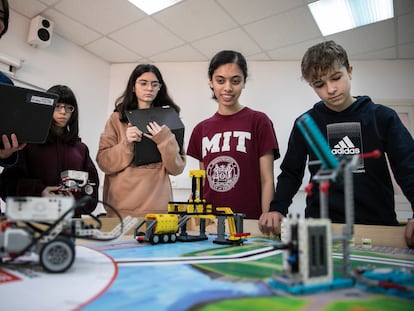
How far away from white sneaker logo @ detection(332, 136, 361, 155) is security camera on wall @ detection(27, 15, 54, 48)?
9.52 ft

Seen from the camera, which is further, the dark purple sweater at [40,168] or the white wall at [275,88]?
the white wall at [275,88]

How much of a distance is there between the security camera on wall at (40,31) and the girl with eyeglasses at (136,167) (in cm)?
198

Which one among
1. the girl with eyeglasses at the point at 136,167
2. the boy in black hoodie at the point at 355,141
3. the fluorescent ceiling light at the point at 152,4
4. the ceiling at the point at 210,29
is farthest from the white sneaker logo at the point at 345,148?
the fluorescent ceiling light at the point at 152,4

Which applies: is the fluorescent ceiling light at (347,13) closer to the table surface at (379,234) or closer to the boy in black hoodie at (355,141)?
the boy in black hoodie at (355,141)

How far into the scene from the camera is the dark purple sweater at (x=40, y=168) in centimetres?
121

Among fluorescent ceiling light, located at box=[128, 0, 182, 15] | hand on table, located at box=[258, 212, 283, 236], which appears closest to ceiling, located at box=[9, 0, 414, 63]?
fluorescent ceiling light, located at box=[128, 0, 182, 15]

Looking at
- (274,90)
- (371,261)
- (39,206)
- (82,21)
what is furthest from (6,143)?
(274,90)

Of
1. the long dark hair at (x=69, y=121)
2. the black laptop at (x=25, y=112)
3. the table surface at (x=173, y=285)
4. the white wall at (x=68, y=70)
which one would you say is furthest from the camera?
the white wall at (x=68, y=70)

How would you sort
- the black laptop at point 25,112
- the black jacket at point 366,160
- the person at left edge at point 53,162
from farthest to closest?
the person at left edge at point 53,162 → the black jacket at point 366,160 → the black laptop at point 25,112

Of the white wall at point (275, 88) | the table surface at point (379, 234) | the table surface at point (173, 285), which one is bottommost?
the table surface at point (173, 285)

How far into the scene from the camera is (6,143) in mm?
976

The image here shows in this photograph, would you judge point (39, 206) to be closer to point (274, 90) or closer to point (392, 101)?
point (274, 90)

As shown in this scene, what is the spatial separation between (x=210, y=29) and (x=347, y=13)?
50.2 inches

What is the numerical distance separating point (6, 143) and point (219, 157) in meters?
0.85
